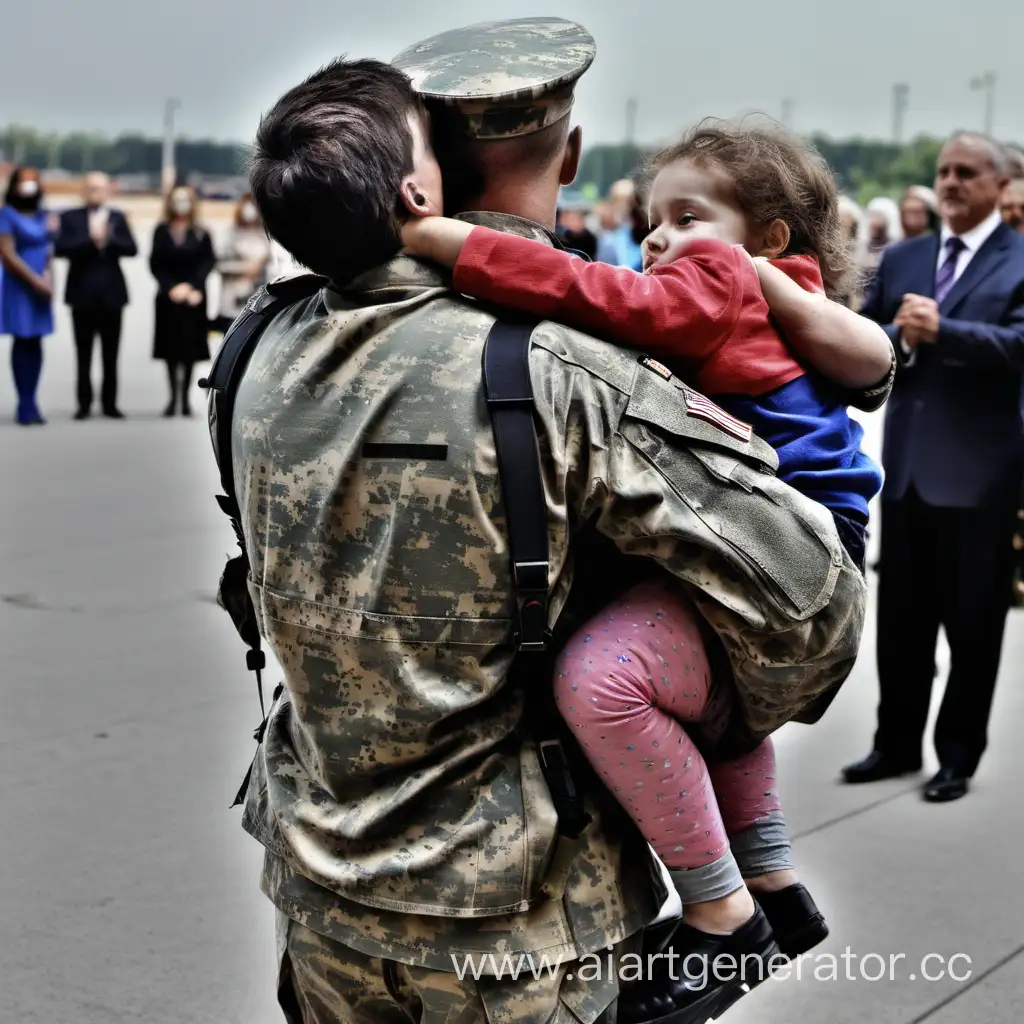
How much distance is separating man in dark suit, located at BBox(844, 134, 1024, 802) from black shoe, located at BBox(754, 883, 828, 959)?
2.81 meters

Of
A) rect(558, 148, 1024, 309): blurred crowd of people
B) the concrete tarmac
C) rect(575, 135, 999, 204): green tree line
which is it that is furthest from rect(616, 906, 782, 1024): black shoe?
rect(575, 135, 999, 204): green tree line

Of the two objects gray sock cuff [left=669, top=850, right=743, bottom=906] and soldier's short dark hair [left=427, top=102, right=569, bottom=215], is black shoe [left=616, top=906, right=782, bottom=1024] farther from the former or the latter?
soldier's short dark hair [left=427, top=102, right=569, bottom=215]

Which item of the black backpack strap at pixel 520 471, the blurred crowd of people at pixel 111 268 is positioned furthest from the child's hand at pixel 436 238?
the blurred crowd of people at pixel 111 268

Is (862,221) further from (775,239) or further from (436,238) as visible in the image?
(436,238)

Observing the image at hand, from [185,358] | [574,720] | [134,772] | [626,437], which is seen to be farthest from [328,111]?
[185,358]

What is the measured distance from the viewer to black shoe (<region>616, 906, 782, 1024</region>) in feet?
6.20

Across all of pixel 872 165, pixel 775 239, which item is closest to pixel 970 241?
pixel 775 239

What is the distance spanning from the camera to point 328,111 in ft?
5.57

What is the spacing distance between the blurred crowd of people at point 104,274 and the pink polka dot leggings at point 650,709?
998 centimetres

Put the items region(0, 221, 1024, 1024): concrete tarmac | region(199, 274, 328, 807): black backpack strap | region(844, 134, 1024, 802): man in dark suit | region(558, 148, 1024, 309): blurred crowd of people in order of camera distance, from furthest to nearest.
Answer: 1. region(558, 148, 1024, 309): blurred crowd of people
2. region(844, 134, 1024, 802): man in dark suit
3. region(0, 221, 1024, 1024): concrete tarmac
4. region(199, 274, 328, 807): black backpack strap

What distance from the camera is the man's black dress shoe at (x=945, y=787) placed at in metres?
4.77

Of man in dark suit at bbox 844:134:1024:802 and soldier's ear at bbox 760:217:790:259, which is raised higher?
soldier's ear at bbox 760:217:790:259

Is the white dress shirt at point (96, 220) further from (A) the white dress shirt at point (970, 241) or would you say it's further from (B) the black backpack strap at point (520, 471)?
(B) the black backpack strap at point (520, 471)

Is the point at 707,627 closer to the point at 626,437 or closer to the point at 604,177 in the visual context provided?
the point at 626,437
